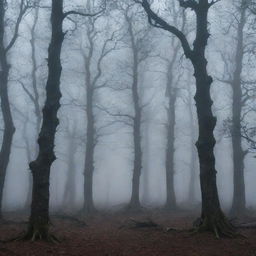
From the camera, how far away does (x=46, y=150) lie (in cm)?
1266

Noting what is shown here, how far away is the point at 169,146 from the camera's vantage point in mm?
29719

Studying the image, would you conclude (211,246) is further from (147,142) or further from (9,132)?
(147,142)

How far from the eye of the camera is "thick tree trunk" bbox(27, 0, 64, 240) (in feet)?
39.5

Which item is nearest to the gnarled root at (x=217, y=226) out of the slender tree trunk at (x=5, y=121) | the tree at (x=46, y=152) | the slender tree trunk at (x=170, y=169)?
the tree at (x=46, y=152)

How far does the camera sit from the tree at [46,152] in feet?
39.4

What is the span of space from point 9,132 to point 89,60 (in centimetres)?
1231

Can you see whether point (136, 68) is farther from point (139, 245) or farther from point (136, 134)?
point (139, 245)

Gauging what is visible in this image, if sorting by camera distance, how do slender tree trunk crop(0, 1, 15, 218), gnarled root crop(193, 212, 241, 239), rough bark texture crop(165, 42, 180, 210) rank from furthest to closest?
rough bark texture crop(165, 42, 180, 210), slender tree trunk crop(0, 1, 15, 218), gnarled root crop(193, 212, 241, 239)

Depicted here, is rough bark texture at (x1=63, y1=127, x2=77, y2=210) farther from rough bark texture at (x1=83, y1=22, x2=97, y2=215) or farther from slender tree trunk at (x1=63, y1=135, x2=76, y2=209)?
rough bark texture at (x1=83, y1=22, x2=97, y2=215)

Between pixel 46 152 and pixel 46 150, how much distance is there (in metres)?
0.07

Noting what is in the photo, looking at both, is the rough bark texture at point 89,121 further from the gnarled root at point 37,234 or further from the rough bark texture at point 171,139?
the gnarled root at point 37,234

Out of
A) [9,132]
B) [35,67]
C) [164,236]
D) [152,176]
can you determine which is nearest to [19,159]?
[152,176]

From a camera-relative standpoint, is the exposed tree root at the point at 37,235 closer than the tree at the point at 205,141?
Yes

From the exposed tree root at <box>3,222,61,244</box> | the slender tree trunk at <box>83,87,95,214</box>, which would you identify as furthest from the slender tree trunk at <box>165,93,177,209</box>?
the exposed tree root at <box>3,222,61,244</box>
